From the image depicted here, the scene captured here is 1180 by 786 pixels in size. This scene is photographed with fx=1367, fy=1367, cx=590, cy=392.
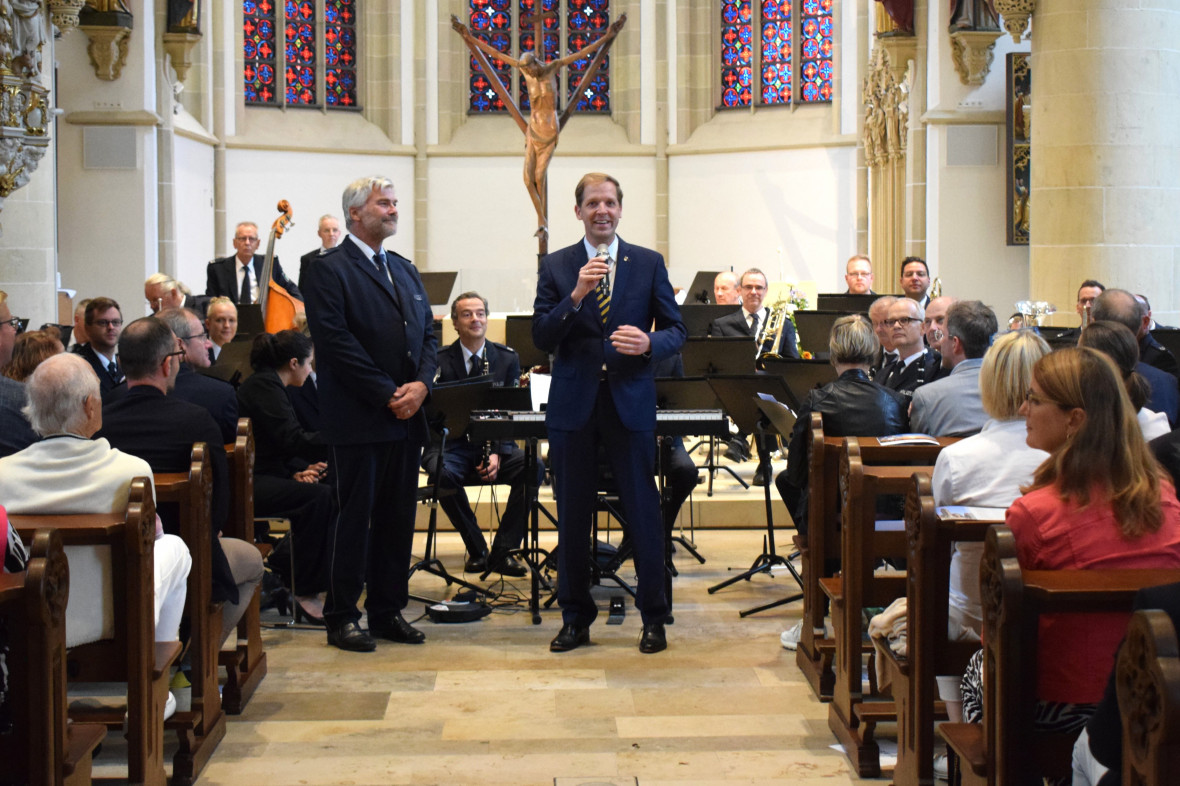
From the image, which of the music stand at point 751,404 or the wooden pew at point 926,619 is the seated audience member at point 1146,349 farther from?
the wooden pew at point 926,619

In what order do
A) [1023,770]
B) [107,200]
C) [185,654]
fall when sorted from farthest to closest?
[107,200] < [185,654] < [1023,770]

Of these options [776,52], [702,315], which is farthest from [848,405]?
[776,52]

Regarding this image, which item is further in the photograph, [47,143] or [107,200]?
[107,200]

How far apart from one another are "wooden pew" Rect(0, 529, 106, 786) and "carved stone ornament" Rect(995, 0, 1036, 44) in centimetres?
730

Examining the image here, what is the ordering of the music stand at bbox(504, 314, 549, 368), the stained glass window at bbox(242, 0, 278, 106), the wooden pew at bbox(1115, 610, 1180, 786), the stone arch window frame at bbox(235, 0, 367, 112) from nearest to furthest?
the wooden pew at bbox(1115, 610, 1180, 786)
the music stand at bbox(504, 314, 549, 368)
the stained glass window at bbox(242, 0, 278, 106)
the stone arch window frame at bbox(235, 0, 367, 112)

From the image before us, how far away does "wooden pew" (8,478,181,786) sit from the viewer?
3133 millimetres

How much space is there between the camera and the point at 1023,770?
255 cm

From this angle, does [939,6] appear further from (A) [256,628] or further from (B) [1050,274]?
(A) [256,628]

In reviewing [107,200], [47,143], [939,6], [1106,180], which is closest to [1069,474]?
[1106,180]

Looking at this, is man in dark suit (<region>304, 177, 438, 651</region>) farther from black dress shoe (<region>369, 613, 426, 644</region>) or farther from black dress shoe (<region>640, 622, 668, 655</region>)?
black dress shoe (<region>640, 622, 668, 655</region>)

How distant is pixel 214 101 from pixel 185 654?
1233cm

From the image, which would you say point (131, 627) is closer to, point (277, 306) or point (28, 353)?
point (28, 353)

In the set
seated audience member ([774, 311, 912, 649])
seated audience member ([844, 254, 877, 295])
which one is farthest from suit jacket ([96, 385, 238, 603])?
seated audience member ([844, 254, 877, 295])

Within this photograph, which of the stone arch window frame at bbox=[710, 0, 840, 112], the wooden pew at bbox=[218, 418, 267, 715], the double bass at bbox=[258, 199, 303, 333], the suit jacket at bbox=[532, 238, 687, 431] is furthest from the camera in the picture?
the stone arch window frame at bbox=[710, 0, 840, 112]
